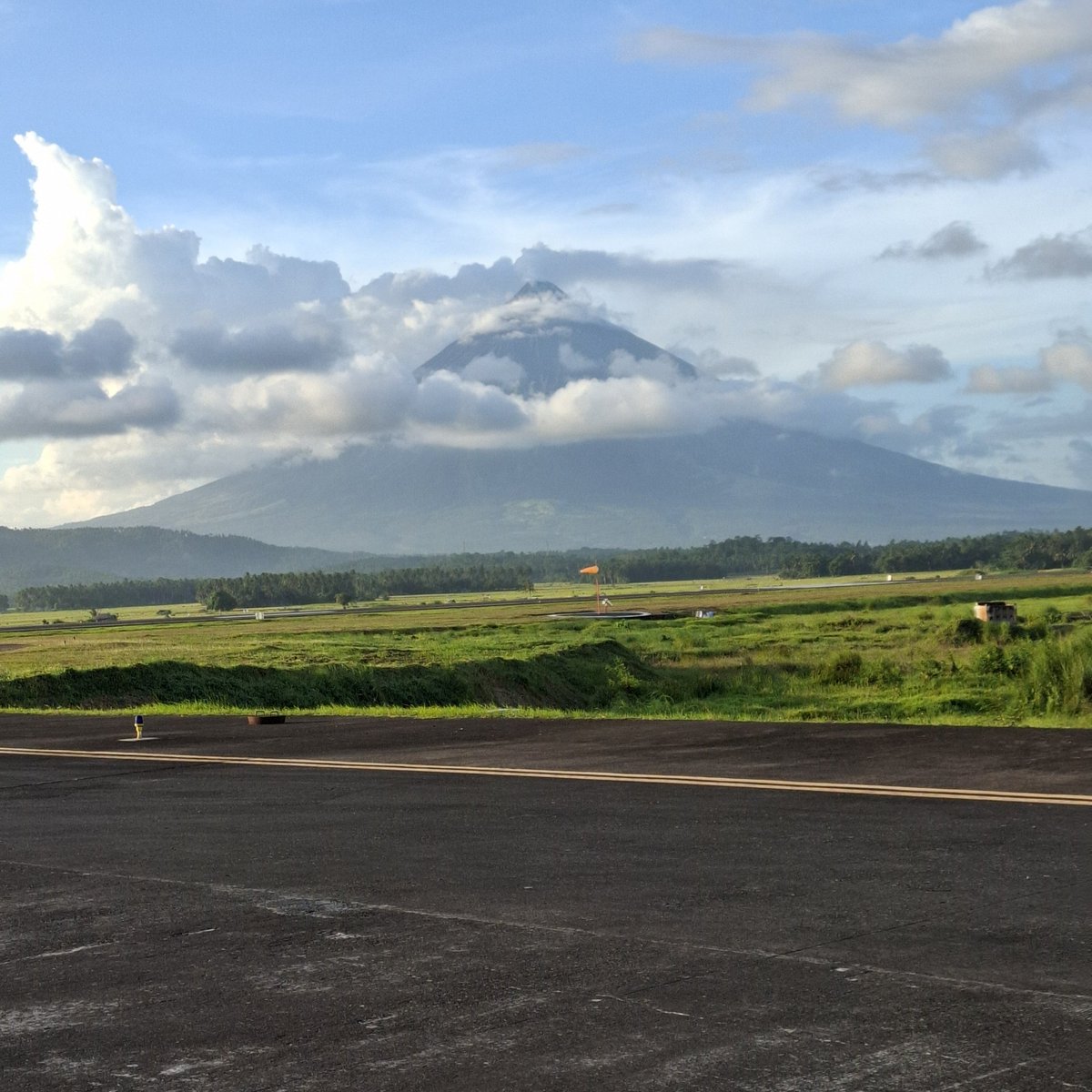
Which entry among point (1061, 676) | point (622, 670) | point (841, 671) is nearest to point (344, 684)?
point (622, 670)

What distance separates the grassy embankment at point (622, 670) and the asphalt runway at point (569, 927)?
35.8ft

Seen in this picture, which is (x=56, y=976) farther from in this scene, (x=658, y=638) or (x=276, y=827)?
(x=658, y=638)

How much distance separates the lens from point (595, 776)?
15.6 meters

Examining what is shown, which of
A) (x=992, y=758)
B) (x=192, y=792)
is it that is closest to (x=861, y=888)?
(x=992, y=758)

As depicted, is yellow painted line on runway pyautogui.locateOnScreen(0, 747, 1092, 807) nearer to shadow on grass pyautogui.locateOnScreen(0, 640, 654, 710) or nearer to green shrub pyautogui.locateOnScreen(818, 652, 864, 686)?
shadow on grass pyautogui.locateOnScreen(0, 640, 654, 710)

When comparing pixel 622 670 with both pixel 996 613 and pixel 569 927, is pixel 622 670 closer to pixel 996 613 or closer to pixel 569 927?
pixel 996 613

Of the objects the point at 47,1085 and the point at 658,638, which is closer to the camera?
the point at 47,1085

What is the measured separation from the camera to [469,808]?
13.6 meters

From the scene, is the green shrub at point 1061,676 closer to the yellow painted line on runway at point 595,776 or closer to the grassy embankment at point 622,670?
the grassy embankment at point 622,670

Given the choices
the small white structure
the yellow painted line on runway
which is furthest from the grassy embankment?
the yellow painted line on runway

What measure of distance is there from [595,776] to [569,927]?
22.6 ft

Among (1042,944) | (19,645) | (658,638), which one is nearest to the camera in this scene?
(1042,944)

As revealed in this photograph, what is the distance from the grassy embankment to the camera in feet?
112

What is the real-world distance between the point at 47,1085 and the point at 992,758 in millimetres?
11305
